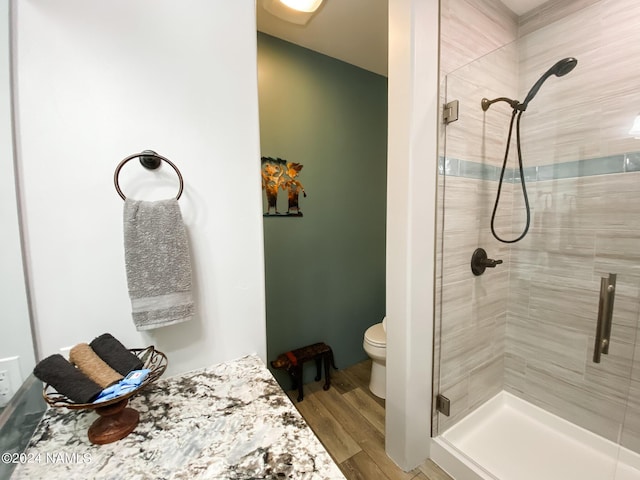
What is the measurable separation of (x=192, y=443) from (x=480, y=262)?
1582 millimetres

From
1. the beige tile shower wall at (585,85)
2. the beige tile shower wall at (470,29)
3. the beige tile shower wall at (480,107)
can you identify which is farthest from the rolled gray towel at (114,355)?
the beige tile shower wall at (585,85)

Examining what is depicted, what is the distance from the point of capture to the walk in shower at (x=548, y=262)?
1.24 m

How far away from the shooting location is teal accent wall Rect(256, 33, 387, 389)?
72.6 inches

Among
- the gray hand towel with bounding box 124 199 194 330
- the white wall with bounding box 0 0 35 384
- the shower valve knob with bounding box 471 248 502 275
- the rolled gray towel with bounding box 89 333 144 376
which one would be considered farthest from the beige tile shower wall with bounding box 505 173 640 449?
the white wall with bounding box 0 0 35 384

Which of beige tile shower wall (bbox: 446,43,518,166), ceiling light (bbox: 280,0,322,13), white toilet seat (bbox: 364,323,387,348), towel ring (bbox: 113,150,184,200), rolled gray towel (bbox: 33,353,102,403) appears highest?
ceiling light (bbox: 280,0,322,13)

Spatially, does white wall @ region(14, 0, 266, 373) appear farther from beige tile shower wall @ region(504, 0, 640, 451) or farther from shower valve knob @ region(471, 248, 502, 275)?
beige tile shower wall @ region(504, 0, 640, 451)

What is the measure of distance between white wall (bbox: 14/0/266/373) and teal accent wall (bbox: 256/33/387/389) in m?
0.90

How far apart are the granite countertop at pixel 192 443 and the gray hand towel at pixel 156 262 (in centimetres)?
25

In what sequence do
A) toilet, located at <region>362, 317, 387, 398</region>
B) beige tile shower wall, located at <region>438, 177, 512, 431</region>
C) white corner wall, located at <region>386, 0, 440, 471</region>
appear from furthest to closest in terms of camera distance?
1. toilet, located at <region>362, 317, 387, 398</region>
2. beige tile shower wall, located at <region>438, 177, 512, 431</region>
3. white corner wall, located at <region>386, 0, 440, 471</region>

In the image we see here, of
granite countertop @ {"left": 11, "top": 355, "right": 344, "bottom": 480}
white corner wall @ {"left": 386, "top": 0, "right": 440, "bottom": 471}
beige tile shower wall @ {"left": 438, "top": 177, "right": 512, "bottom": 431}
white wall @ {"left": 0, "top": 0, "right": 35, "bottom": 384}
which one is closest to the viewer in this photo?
granite countertop @ {"left": 11, "top": 355, "right": 344, "bottom": 480}

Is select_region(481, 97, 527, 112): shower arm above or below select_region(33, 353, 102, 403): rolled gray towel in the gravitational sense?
above

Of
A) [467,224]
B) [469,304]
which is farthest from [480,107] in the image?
[469,304]

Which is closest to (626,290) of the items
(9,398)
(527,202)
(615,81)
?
(527,202)

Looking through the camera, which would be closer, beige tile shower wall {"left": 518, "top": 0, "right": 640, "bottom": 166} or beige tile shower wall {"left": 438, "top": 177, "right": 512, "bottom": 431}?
beige tile shower wall {"left": 518, "top": 0, "right": 640, "bottom": 166}
